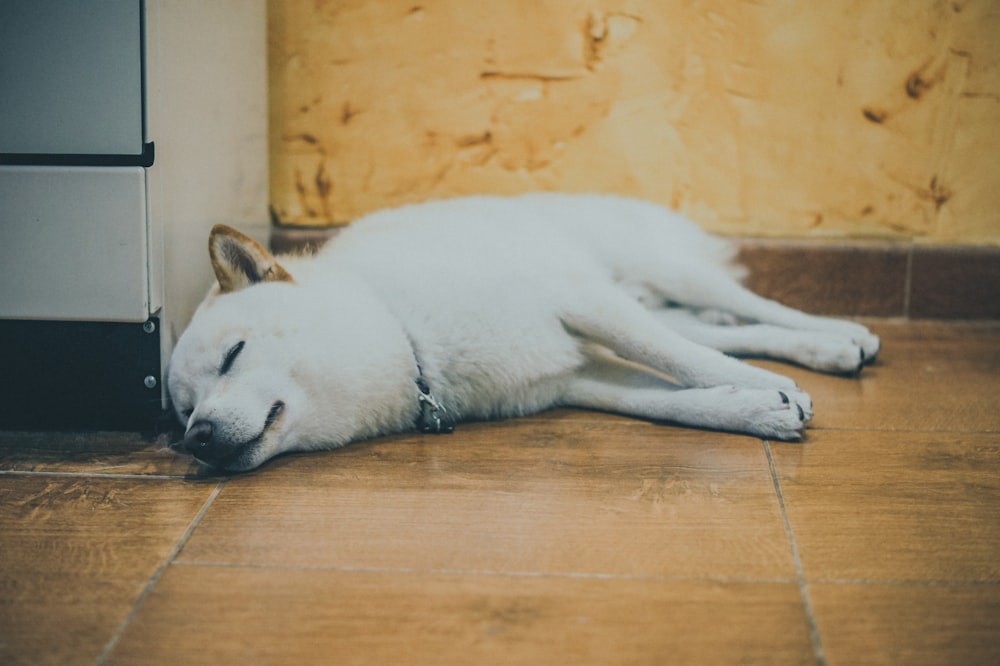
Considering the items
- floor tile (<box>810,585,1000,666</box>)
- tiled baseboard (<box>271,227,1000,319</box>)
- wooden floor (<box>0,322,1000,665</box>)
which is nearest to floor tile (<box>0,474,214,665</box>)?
wooden floor (<box>0,322,1000,665</box>)

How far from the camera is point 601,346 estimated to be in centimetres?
200

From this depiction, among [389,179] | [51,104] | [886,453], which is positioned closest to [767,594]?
[886,453]

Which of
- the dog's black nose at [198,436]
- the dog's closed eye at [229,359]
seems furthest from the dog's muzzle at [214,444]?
the dog's closed eye at [229,359]

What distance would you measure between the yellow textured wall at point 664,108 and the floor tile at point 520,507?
0.98 meters

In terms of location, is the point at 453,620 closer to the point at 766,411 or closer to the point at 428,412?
the point at 428,412

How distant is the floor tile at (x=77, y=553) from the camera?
1.14 meters

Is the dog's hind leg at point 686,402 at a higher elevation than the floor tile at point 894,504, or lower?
higher

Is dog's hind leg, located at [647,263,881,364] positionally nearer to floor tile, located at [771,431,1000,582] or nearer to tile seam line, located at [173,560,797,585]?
floor tile, located at [771,431,1000,582]

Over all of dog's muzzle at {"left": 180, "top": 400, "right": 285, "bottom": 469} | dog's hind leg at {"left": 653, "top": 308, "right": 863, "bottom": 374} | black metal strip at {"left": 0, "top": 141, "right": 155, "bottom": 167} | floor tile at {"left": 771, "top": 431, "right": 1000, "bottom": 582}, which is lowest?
floor tile at {"left": 771, "top": 431, "right": 1000, "bottom": 582}

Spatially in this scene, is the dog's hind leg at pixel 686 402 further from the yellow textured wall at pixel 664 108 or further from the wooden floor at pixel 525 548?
the yellow textured wall at pixel 664 108

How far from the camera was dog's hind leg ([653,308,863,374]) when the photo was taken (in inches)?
83.2

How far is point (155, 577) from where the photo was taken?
1272 millimetres

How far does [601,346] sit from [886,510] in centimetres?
73

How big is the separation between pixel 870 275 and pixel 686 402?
3.45 ft
